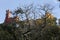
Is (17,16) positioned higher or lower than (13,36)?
higher

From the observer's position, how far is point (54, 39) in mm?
41219

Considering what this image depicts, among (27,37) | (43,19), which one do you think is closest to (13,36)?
(27,37)

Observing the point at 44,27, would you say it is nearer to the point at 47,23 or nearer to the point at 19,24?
the point at 47,23

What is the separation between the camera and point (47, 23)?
41.1 metres

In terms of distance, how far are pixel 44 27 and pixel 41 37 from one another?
1.75m

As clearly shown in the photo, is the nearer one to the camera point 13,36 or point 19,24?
point 19,24

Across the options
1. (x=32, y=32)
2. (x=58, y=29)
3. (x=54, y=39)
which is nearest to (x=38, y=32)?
(x=32, y=32)

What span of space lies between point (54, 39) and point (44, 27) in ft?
9.45

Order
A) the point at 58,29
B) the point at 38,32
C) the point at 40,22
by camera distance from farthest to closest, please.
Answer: the point at 58,29, the point at 40,22, the point at 38,32

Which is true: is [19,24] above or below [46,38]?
above

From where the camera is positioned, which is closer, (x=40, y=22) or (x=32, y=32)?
(x=32, y=32)

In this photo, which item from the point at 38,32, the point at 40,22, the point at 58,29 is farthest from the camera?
the point at 58,29

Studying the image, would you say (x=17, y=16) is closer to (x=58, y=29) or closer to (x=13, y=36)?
(x=13, y=36)

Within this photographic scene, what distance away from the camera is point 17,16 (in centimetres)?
3975
